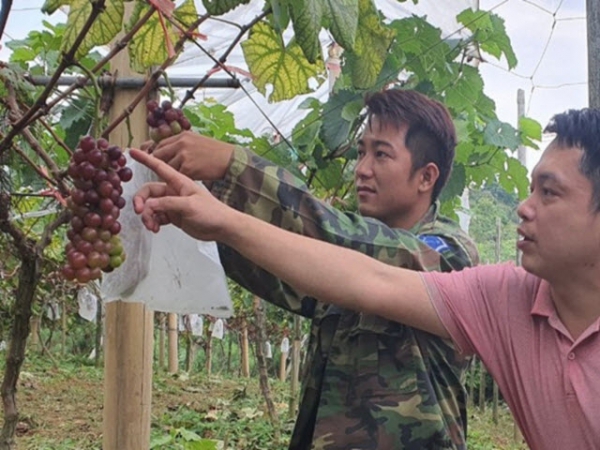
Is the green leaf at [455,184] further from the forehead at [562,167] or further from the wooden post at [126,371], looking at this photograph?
the forehead at [562,167]

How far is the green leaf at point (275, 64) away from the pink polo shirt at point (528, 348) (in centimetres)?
46

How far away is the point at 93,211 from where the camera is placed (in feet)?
3.28

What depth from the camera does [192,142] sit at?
1.09 meters

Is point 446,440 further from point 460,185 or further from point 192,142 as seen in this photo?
point 460,185

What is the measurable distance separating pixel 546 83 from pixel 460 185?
3127 mm

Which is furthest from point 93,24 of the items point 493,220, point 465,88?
point 493,220

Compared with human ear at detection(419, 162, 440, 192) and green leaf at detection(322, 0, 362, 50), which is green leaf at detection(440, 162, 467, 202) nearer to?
human ear at detection(419, 162, 440, 192)

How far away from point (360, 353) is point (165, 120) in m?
0.47

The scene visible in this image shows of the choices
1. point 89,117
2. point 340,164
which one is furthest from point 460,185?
point 89,117

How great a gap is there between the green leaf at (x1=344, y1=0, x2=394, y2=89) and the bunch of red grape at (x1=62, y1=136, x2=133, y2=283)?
1.38ft

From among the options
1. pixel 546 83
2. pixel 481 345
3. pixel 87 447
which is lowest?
pixel 87 447

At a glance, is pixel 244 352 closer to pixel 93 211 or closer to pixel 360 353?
pixel 360 353

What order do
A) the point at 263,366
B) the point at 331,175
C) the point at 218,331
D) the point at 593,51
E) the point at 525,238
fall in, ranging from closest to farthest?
the point at 525,238
the point at 593,51
the point at 331,175
the point at 263,366
the point at 218,331

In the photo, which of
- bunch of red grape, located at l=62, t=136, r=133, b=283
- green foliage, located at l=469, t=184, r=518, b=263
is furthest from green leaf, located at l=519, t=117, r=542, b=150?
green foliage, located at l=469, t=184, r=518, b=263
